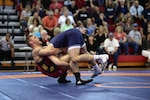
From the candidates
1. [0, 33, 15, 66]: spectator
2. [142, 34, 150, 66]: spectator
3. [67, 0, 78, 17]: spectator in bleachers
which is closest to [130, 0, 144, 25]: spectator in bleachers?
[142, 34, 150, 66]: spectator

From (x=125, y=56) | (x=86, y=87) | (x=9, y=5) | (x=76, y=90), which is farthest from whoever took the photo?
(x=9, y=5)

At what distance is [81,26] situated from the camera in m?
13.5

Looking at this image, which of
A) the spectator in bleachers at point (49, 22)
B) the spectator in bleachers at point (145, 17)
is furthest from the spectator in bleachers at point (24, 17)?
the spectator in bleachers at point (145, 17)

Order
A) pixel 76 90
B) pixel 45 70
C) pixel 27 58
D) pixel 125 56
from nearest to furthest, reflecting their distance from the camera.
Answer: pixel 76 90 → pixel 45 70 → pixel 27 58 → pixel 125 56

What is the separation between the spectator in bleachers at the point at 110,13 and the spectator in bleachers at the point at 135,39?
132 centimetres

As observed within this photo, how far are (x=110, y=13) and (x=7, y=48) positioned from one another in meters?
4.91

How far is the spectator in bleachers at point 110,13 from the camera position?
15297 millimetres

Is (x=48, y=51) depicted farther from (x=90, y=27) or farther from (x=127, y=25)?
(x=127, y=25)

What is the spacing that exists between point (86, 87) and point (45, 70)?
3.20ft

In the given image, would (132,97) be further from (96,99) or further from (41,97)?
(41,97)

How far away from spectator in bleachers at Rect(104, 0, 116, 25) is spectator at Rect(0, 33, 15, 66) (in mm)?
4570

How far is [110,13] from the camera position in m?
15.3

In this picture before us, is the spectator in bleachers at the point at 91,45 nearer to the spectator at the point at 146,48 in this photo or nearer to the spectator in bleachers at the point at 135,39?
the spectator in bleachers at the point at 135,39

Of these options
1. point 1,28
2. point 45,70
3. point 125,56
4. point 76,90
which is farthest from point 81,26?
point 76,90
